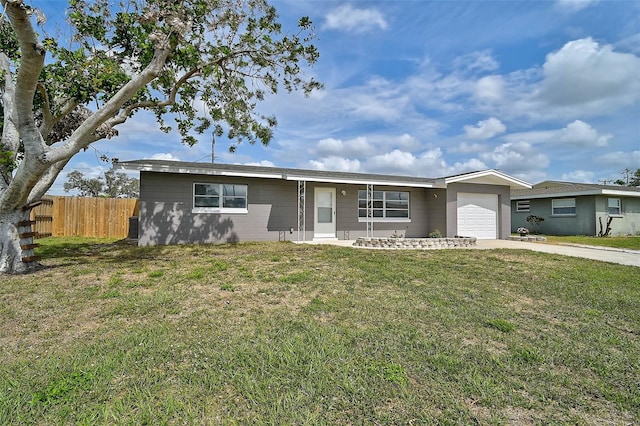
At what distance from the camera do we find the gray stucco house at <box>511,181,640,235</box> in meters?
18.3

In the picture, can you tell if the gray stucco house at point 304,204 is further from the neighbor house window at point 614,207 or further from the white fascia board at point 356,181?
the neighbor house window at point 614,207

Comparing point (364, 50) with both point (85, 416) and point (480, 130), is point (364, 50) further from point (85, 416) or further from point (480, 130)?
point (480, 130)

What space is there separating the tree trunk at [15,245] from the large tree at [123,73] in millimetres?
17

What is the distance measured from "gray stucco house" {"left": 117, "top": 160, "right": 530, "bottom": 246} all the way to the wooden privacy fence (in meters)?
6.23

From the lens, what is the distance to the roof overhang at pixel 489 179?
13.8m

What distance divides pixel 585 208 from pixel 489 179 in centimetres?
883

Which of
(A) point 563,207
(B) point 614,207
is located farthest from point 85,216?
(B) point 614,207

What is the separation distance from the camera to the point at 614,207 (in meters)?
19.2

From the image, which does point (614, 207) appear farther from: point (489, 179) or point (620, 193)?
point (489, 179)

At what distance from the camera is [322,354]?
121 inches

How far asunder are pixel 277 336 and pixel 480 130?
25.9m

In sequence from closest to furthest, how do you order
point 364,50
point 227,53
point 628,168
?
point 227,53, point 364,50, point 628,168

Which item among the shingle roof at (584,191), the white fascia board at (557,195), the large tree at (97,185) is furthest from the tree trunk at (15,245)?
the large tree at (97,185)

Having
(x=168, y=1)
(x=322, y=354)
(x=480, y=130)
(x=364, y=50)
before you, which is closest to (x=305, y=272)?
(x=322, y=354)
